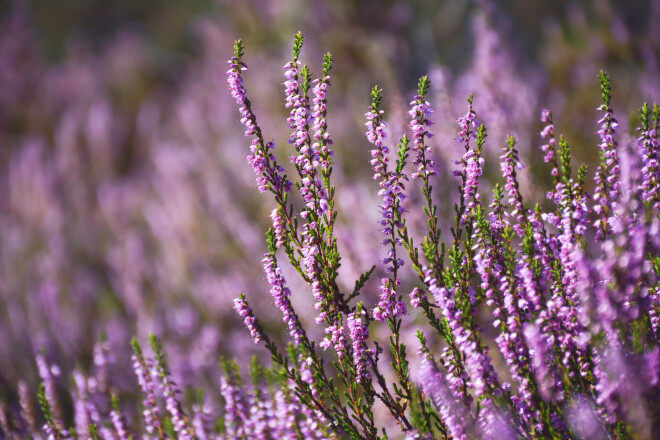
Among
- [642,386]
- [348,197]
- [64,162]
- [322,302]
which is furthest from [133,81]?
[642,386]

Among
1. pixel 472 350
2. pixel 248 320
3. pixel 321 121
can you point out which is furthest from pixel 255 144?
pixel 472 350

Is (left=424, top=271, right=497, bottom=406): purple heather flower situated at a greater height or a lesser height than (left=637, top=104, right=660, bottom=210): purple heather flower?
lesser

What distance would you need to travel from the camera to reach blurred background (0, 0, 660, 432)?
17.2ft

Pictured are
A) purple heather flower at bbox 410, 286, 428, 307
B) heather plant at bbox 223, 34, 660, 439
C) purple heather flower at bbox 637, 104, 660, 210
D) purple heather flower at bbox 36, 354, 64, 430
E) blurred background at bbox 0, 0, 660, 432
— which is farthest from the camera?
blurred background at bbox 0, 0, 660, 432

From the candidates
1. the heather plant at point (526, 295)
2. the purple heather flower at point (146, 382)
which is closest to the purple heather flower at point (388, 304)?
the heather plant at point (526, 295)

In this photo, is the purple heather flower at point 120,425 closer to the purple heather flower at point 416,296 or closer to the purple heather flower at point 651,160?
the purple heather flower at point 416,296

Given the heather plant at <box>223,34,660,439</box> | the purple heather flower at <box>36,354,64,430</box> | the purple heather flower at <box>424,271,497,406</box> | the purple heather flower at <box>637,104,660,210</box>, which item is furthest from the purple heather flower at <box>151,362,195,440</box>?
the purple heather flower at <box>637,104,660,210</box>

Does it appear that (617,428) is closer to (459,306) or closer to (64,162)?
(459,306)

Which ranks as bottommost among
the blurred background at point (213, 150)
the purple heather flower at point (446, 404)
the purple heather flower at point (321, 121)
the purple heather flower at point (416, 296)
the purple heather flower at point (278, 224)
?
the purple heather flower at point (446, 404)

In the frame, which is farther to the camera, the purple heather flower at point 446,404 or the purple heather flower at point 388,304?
the purple heather flower at point 388,304

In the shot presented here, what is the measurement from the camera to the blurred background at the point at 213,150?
207 inches

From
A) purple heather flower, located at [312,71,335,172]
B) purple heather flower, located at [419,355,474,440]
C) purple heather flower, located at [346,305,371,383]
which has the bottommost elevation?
purple heather flower, located at [419,355,474,440]

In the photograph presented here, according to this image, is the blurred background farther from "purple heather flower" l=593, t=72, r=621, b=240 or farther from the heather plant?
the heather plant

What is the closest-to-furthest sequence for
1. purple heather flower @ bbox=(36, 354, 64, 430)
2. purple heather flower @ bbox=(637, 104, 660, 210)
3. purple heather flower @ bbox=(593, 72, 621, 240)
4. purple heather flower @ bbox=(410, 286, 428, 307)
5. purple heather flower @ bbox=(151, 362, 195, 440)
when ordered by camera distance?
purple heather flower @ bbox=(593, 72, 621, 240) < purple heather flower @ bbox=(637, 104, 660, 210) < purple heather flower @ bbox=(410, 286, 428, 307) < purple heather flower @ bbox=(151, 362, 195, 440) < purple heather flower @ bbox=(36, 354, 64, 430)
